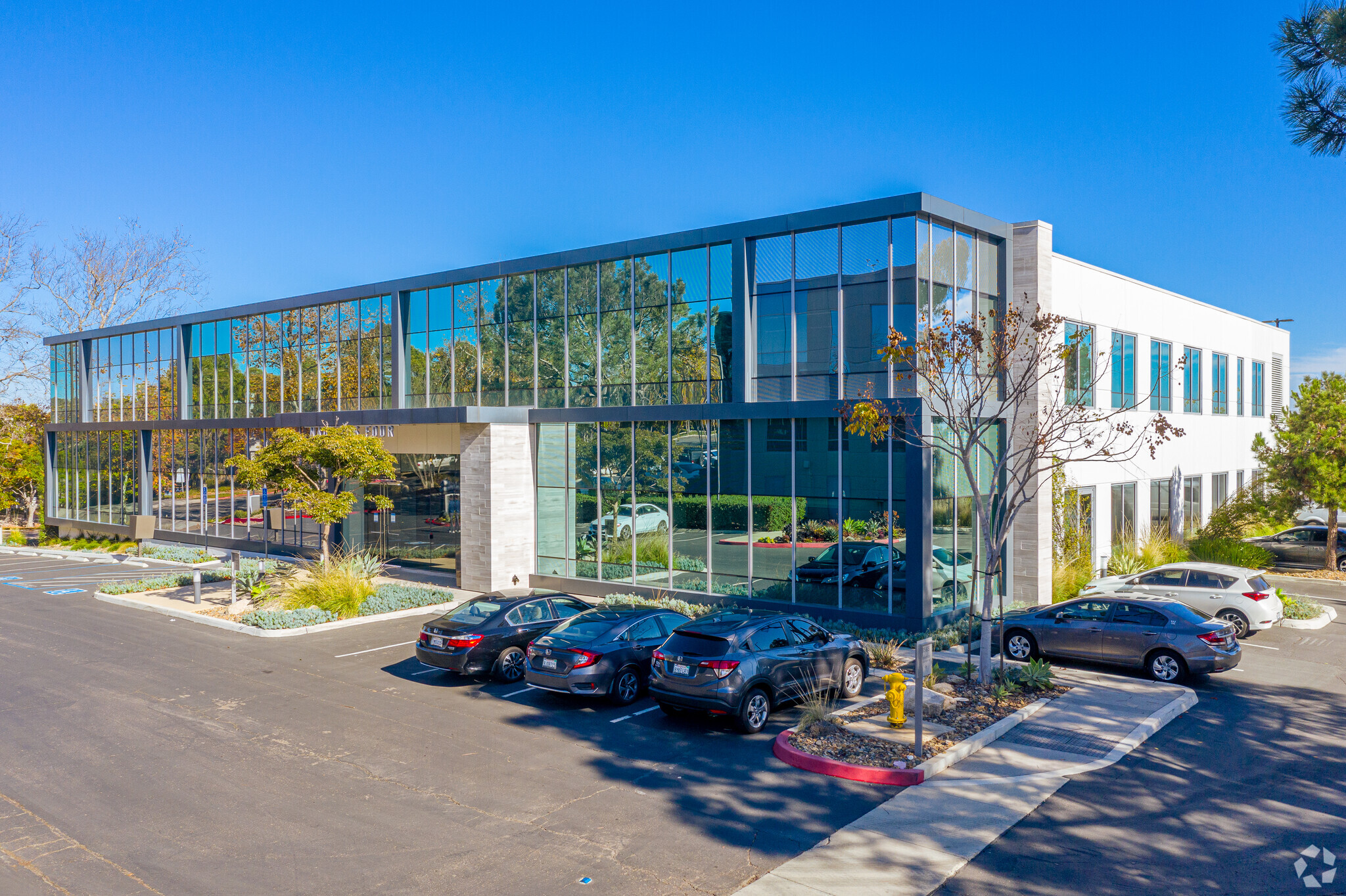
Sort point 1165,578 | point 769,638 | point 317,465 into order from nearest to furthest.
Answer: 1. point 769,638
2. point 1165,578
3. point 317,465

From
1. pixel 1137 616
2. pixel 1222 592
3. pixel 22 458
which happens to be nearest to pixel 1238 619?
pixel 1222 592

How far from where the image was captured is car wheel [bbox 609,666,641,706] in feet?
42.8

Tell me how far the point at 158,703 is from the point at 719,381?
12.3m

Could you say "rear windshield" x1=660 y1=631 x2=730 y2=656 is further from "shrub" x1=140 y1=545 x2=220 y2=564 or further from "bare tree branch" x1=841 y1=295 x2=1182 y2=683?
"shrub" x1=140 y1=545 x2=220 y2=564

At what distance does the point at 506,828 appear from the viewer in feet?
28.6

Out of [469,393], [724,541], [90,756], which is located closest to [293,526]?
[469,393]

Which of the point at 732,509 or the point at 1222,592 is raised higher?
the point at 732,509

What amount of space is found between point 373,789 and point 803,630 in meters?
6.29

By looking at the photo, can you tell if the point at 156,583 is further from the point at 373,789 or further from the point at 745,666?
the point at 745,666

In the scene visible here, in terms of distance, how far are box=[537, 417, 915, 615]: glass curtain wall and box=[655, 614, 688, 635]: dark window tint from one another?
16.0ft

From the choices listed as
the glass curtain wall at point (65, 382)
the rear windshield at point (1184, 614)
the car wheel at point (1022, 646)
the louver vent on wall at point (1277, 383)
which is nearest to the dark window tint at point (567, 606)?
the car wheel at point (1022, 646)

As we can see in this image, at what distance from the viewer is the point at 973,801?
9.42m

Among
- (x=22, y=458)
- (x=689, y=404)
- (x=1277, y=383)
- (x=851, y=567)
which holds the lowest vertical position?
(x=851, y=567)

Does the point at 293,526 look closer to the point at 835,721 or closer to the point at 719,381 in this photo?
the point at 719,381
